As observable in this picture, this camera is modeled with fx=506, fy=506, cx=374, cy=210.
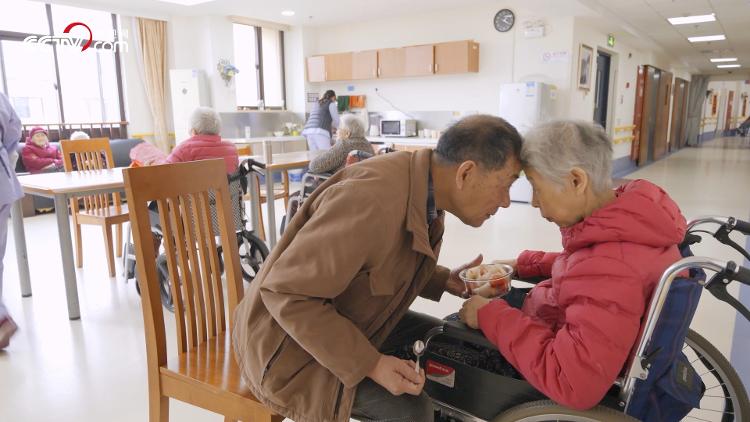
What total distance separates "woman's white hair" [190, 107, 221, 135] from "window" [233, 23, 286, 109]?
530 cm

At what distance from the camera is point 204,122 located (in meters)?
3.23

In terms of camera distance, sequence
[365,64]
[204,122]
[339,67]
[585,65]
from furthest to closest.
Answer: [339,67], [365,64], [585,65], [204,122]

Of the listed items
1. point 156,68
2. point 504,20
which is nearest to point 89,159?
point 156,68

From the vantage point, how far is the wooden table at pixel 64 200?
274 centimetres

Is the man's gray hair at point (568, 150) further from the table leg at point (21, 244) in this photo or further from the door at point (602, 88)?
the door at point (602, 88)

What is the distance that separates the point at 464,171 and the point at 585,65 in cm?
685

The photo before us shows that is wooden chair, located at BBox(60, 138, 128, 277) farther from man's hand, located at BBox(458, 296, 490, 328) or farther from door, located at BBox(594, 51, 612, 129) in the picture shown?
door, located at BBox(594, 51, 612, 129)

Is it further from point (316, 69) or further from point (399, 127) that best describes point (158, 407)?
point (316, 69)

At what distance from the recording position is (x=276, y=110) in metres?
8.70

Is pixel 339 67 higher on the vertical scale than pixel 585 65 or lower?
higher

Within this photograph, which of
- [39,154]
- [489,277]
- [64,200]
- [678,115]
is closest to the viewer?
[489,277]

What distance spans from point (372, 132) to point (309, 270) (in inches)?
293

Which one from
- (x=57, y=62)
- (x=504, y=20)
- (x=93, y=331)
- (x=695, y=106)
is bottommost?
(x=93, y=331)

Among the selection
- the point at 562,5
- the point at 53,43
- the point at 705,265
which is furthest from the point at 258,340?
the point at 53,43
